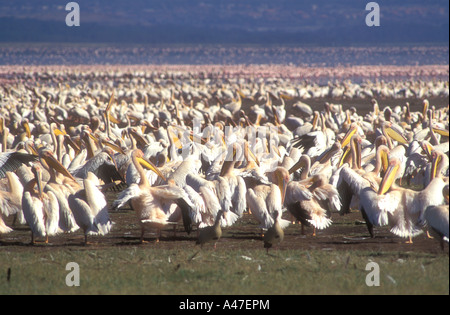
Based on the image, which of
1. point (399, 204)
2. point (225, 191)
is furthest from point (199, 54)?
point (399, 204)

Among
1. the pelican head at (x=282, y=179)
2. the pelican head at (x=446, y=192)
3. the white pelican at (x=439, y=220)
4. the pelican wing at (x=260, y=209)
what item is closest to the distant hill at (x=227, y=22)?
the pelican head at (x=282, y=179)

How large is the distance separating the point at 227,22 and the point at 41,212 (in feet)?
551

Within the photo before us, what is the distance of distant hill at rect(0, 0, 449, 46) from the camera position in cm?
14225

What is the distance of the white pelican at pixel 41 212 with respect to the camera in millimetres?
6898

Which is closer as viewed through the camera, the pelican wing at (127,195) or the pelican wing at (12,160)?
the pelican wing at (127,195)

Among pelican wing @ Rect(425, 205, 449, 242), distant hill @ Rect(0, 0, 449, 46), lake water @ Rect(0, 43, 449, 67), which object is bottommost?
pelican wing @ Rect(425, 205, 449, 242)

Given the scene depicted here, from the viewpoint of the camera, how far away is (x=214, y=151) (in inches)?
430

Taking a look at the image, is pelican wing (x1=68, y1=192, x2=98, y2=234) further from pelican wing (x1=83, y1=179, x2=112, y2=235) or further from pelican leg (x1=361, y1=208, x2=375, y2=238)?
pelican leg (x1=361, y1=208, x2=375, y2=238)

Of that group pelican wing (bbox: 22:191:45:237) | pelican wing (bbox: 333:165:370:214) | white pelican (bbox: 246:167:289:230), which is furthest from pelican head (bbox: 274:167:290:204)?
pelican wing (bbox: 22:191:45:237)

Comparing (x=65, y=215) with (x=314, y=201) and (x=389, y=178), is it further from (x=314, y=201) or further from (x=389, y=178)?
(x=389, y=178)

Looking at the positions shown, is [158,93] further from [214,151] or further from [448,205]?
[448,205]

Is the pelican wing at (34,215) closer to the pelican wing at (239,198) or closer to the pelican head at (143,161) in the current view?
the pelican head at (143,161)

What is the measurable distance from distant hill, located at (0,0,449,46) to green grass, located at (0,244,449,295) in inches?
5068

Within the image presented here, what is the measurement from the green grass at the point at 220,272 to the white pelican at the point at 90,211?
0.24 m
